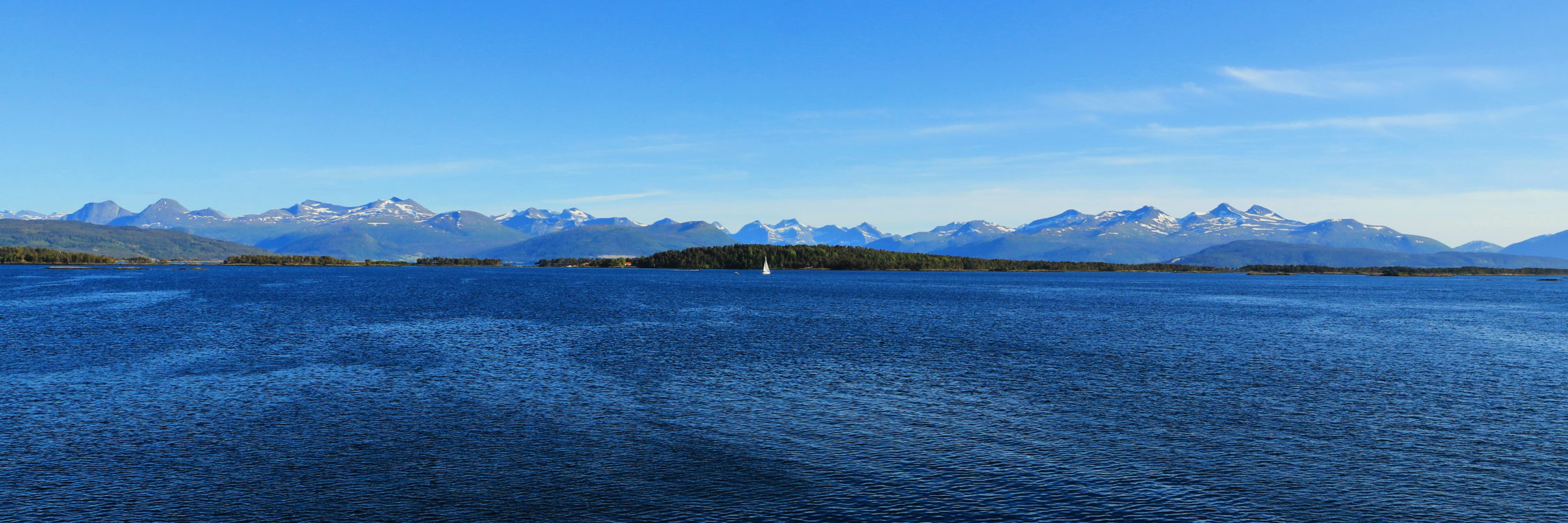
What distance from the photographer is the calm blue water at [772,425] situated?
2606 cm

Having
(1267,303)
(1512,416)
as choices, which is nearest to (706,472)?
(1512,416)

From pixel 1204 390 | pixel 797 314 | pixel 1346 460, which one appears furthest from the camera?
pixel 797 314

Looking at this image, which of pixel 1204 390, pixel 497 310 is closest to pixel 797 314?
pixel 497 310

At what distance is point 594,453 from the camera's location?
105 ft

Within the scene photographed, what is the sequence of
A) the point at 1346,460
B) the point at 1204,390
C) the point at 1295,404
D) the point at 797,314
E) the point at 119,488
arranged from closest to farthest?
the point at 119,488
the point at 1346,460
the point at 1295,404
the point at 1204,390
the point at 797,314

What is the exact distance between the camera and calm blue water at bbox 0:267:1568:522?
85.5 ft

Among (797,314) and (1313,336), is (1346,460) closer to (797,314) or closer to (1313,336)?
(1313,336)

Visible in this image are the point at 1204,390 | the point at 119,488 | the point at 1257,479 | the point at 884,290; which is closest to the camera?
the point at 119,488

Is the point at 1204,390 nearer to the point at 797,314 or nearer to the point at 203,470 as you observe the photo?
the point at 203,470

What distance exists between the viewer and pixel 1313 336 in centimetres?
8219

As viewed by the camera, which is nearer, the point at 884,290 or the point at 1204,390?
the point at 1204,390

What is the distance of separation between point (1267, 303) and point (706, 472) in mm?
145840

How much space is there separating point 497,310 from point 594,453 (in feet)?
278

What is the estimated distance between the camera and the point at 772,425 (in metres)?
37.2
